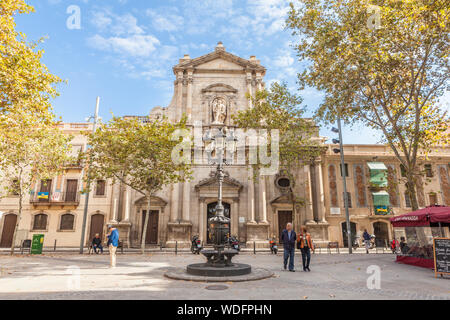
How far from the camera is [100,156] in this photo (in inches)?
776

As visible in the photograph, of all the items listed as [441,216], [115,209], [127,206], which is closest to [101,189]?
[115,209]

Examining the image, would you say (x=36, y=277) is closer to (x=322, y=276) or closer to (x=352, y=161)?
(x=322, y=276)

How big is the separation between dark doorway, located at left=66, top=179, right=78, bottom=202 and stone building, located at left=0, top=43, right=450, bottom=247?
9cm

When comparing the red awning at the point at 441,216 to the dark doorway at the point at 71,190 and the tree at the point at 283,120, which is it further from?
the dark doorway at the point at 71,190

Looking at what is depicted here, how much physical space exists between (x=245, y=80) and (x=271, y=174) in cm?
1023

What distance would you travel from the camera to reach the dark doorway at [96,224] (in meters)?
26.2

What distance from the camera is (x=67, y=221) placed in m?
26.5

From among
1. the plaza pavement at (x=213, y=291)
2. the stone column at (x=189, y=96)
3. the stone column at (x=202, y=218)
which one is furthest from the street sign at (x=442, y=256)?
the stone column at (x=189, y=96)

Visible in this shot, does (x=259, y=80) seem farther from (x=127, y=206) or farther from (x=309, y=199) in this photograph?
(x=127, y=206)

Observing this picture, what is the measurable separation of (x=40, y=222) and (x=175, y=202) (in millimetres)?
12969

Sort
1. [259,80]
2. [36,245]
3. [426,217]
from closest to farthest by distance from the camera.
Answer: [426,217]
[36,245]
[259,80]

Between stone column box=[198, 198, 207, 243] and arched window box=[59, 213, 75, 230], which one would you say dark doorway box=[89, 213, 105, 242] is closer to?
arched window box=[59, 213, 75, 230]

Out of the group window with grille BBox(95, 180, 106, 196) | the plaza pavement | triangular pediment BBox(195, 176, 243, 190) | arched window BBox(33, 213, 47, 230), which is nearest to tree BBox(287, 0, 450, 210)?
the plaza pavement
